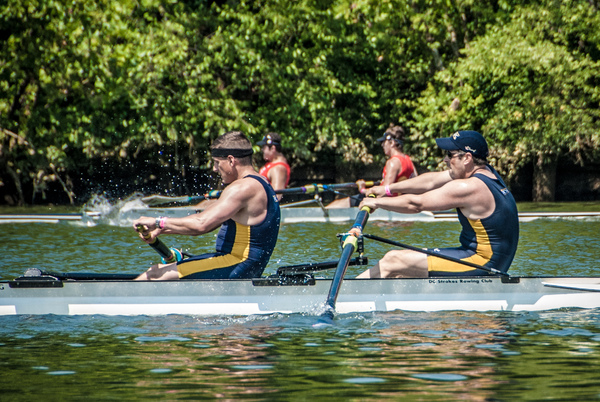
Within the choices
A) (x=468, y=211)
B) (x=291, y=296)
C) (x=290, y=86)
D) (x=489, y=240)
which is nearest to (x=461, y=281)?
(x=489, y=240)

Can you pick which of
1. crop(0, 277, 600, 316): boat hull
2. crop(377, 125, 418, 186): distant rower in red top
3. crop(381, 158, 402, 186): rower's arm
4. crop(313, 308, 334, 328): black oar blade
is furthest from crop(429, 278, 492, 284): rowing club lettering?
crop(381, 158, 402, 186): rower's arm

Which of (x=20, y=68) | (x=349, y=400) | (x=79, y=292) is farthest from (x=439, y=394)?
(x=20, y=68)

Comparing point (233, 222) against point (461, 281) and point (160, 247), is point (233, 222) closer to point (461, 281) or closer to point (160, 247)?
point (160, 247)

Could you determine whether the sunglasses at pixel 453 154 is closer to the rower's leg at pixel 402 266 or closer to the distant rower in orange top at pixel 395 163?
the rower's leg at pixel 402 266

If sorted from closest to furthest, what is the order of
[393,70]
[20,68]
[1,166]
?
[20,68]
[1,166]
[393,70]

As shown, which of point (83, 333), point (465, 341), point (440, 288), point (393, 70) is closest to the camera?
point (465, 341)

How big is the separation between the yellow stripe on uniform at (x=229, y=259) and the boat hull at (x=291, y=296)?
190 mm

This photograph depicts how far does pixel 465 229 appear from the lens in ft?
25.3

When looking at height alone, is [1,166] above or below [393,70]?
below

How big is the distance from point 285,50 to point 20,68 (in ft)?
23.3

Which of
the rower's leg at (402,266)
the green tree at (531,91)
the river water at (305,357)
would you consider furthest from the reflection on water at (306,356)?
the green tree at (531,91)

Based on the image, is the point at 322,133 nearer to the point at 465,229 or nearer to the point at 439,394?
the point at 465,229

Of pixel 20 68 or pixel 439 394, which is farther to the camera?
pixel 20 68

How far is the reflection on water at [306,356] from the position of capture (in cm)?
526
